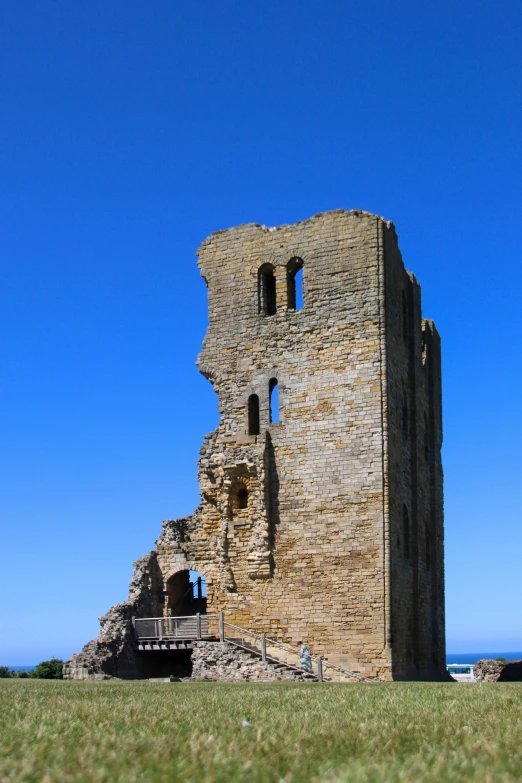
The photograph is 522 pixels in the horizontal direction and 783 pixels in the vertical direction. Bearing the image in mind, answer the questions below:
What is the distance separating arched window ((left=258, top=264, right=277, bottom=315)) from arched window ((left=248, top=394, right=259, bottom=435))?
260 centimetres

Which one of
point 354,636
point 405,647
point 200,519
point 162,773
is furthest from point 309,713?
point 200,519

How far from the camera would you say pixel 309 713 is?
25.7 ft

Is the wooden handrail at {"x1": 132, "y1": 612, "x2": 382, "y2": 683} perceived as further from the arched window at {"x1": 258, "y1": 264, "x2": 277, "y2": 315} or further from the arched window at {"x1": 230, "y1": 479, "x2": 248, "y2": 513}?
the arched window at {"x1": 258, "y1": 264, "x2": 277, "y2": 315}

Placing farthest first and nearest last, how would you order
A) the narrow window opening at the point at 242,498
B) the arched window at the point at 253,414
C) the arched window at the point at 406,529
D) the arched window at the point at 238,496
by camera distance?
1. the arched window at the point at 253,414
2. the narrow window opening at the point at 242,498
3. the arched window at the point at 238,496
4. the arched window at the point at 406,529

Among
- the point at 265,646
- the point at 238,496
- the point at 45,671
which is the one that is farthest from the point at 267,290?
the point at 45,671

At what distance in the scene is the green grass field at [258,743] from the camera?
399 centimetres

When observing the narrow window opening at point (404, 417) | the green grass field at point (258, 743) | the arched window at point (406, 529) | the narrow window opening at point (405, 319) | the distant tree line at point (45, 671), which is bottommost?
the distant tree line at point (45, 671)

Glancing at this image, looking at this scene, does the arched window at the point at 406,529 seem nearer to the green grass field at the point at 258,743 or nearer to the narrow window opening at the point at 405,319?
the narrow window opening at the point at 405,319

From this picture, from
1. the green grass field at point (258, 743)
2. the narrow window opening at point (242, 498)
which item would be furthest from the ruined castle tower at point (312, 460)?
the green grass field at point (258, 743)

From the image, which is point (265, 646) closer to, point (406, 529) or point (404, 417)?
point (406, 529)

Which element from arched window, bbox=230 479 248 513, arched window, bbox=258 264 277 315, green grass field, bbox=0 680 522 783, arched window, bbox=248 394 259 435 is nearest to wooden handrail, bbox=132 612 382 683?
arched window, bbox=230 479 248 513

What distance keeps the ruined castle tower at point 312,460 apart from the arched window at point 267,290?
2.2 inches

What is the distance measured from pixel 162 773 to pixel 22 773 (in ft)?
1.93

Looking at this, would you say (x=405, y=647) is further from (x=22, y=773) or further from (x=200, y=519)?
(x=22, y=773)
